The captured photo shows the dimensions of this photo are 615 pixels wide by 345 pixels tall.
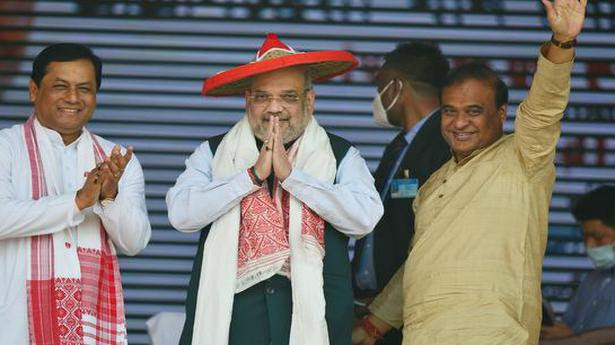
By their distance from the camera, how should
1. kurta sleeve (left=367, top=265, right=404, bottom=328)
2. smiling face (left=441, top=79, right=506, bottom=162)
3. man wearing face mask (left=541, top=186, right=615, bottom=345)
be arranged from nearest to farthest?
smiling face (left=441, top=79, right=506, bottom=162) → kurta sleeve (left=367, top=265, right=404, bottom=328) → man wearing face mask (left=541, top=186, right=615, bottom=345)

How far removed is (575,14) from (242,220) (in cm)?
159

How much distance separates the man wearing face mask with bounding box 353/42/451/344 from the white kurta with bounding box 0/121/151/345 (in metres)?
1.16

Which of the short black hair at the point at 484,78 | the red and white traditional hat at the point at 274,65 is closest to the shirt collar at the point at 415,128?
the red and white traditional hat at the point at 274,65

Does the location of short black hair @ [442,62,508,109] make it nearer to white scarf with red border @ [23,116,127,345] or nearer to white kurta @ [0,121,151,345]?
white kurta @ [0,121,151,345]

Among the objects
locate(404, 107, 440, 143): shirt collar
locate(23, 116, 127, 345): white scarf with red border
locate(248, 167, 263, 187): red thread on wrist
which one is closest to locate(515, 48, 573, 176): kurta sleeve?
locate(248, 167, 263, 187): red thread on wrist

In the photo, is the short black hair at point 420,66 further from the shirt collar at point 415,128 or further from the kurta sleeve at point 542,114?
the kurta sleeve at point 542,114

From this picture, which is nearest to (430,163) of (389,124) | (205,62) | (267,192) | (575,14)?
(389,124)

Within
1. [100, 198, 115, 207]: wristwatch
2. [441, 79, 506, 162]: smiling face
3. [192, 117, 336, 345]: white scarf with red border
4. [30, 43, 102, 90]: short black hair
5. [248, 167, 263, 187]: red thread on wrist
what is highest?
[30, 43, 102, 90]: short black hair

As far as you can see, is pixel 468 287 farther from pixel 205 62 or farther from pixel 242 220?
pixel 205 62

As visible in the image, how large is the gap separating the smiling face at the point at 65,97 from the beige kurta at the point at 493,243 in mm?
1515

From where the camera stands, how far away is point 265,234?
6.33 meters

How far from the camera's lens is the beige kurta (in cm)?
602

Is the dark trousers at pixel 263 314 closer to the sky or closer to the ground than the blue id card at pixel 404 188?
closer to the ground

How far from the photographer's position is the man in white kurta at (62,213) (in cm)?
623
